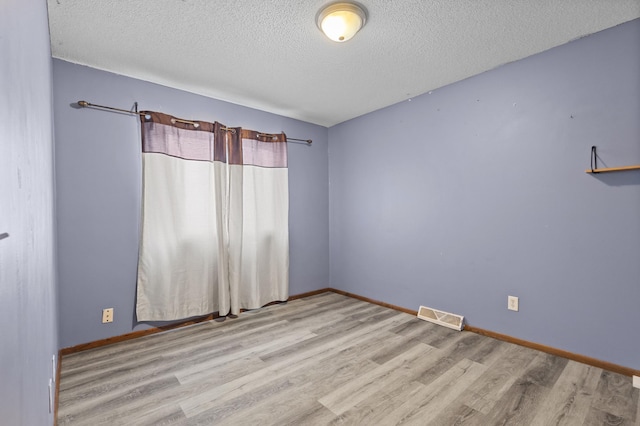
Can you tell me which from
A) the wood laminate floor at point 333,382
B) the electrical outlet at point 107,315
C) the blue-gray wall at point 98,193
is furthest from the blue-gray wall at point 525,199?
the electrical outlet at point 107,315

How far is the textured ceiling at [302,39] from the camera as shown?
174cm

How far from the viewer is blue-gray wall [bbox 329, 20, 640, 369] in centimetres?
192

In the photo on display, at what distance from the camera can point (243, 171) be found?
10.3 feet

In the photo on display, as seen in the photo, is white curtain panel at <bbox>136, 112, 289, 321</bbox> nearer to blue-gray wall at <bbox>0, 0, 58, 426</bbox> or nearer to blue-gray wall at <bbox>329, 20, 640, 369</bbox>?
blue-gray wall at <bbox>329, 20, 640, 369</bbox>

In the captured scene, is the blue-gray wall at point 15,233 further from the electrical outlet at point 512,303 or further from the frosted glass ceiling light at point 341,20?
the electrical outlet at point 512,303

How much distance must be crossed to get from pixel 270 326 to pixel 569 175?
2.82 meters

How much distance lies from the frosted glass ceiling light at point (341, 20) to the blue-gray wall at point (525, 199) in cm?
144

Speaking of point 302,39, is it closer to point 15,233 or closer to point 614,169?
point 15,233

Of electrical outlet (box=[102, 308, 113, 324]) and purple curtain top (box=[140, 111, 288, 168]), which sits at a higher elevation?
purple curtain top (box=[140, 111, 288, 168])

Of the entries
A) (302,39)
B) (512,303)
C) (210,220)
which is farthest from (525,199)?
(210,220)

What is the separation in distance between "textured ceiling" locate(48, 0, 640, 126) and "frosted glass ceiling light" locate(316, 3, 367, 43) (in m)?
0.05

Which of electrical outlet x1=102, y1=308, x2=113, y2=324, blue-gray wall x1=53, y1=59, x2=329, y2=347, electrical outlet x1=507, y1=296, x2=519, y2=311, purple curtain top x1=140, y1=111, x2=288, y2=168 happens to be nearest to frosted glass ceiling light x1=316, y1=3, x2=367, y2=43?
purple curtain top x1=140, y1=111, x2=288, y2=168

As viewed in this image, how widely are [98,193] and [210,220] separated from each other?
93 centimetres

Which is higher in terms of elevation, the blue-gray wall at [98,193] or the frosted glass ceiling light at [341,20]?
the frosted glass ceiling light at [341,20]
